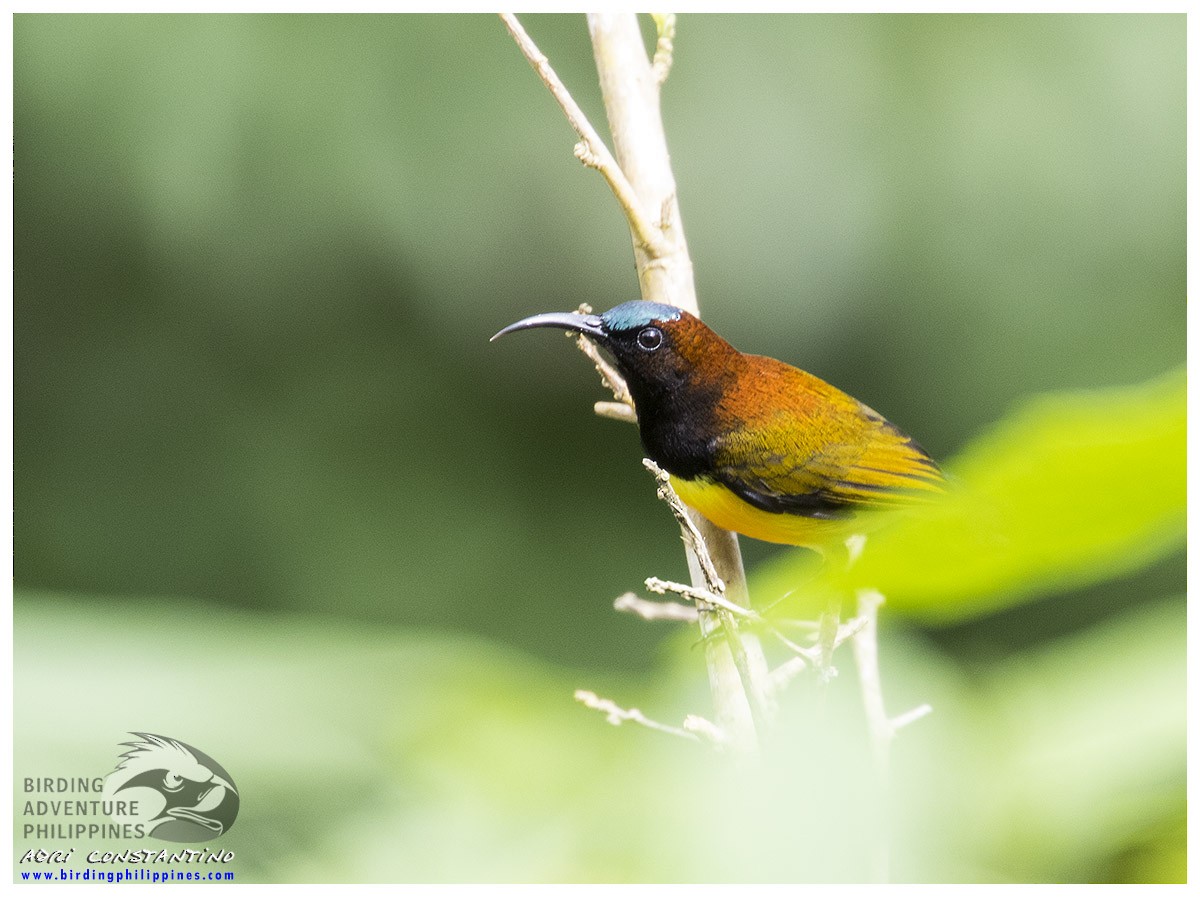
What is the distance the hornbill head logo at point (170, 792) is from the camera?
5.08ft

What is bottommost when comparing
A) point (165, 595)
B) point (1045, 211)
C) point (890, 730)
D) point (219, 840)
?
point (890, 730)

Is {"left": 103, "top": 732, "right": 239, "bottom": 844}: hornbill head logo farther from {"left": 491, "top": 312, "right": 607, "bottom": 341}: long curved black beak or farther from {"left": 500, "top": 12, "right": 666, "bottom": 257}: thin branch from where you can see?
{"left": 500, "top": 12, "right": 666, "bottom": 257}: thin branch

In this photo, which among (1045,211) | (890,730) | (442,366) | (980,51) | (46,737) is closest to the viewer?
(890,730)

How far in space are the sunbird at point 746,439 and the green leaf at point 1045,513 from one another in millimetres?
1448

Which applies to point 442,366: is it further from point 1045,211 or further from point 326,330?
point 1045,211

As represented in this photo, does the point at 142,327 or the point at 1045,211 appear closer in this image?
the point at 1045,211

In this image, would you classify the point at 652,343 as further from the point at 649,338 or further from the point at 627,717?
the point at 627,717

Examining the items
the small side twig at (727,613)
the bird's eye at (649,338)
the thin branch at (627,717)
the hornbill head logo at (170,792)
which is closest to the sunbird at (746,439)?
the bird's eye at (649,338)

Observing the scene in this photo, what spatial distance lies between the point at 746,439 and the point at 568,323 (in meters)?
0.34

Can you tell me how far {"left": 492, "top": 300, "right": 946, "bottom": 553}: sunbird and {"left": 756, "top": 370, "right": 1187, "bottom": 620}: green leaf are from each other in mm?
1448

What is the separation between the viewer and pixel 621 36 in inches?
70.8

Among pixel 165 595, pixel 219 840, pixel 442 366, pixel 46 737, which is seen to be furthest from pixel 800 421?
pixel 165 595

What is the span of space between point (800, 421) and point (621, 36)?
679 millimetres

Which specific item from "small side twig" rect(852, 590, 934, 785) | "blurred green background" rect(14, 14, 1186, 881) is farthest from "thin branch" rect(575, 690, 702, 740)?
"small side twig" rect(852, 590, 934, 785)
